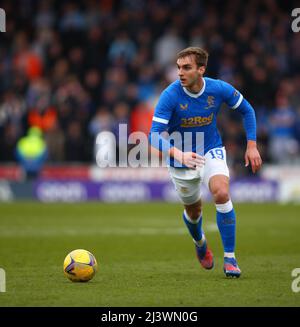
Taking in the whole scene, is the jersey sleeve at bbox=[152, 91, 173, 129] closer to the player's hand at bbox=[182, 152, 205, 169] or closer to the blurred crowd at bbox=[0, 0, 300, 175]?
the player's hand at bbox=[182, 152, 205, 169]

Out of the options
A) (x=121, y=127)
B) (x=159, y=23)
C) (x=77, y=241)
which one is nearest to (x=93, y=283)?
(x=77, y=241)

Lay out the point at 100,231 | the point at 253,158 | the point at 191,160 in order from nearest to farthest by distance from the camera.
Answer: the point at 191,160 → the point at 253,158 → the point at 100,231

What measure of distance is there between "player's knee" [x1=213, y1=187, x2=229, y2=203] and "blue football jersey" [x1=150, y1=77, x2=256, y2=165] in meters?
0.66

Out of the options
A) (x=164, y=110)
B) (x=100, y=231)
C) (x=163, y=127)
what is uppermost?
(x=164, y=110)

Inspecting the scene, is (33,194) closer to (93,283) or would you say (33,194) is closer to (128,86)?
(128,86)

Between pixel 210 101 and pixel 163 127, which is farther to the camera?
pixel 210 101

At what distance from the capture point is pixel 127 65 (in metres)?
22.3

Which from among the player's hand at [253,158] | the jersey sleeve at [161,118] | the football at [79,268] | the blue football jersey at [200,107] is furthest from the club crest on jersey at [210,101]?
the football at [79,268]

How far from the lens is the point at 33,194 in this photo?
71.2ft

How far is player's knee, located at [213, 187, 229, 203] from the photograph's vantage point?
8.41m

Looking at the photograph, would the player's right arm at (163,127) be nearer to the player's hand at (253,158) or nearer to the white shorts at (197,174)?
the white shorts at (197,174)

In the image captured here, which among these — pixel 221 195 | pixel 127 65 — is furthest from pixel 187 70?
pixel 127 65

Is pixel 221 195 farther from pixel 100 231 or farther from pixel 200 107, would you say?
pixel 100 231

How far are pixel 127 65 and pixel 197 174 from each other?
1362cm
